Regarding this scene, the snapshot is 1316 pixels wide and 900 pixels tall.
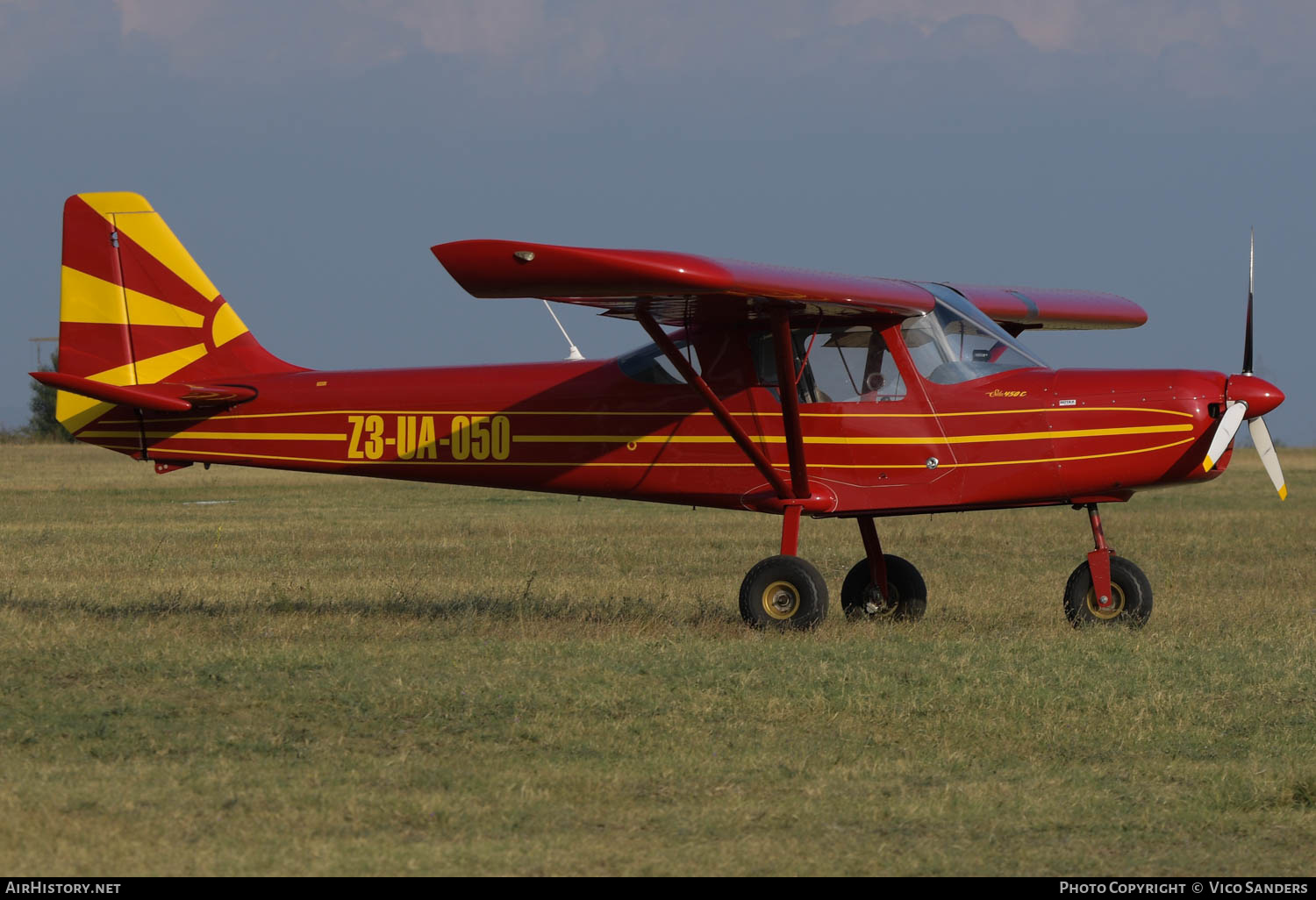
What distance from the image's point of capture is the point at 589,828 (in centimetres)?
615

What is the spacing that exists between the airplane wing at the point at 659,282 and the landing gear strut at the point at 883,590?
2234 mm

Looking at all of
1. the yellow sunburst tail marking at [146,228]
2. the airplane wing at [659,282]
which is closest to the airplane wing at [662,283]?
the airplane wing at [659,282]

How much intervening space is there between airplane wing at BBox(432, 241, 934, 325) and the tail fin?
13.1 ft

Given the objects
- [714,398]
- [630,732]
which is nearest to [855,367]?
→ [714,398]

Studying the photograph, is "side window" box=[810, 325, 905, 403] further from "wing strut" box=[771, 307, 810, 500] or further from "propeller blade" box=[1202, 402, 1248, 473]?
"propeller blade" box=[1202, 402, 1248, 473]

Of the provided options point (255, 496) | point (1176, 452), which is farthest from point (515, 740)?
point (255, 496)

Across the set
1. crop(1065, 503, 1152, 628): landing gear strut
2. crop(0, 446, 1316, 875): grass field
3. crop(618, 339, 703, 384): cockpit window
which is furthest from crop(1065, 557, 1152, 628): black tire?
crop(618, 339, 703, 384): cockpit window

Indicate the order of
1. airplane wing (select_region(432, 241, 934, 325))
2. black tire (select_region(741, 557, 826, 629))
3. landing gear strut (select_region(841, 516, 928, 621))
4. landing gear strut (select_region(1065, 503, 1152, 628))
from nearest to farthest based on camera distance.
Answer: airplane wing (select_region(432, 241, 934, 325)) < black tire (select_region(741, 557, 826, 629)) < landing gear strut (select_region(1065, 503, 1152, 628)) < landing gear strut (select_region(841, 516, 928, 621))

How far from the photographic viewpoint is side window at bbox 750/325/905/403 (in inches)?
453

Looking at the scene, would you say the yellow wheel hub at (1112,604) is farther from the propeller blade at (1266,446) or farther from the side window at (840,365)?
the side window at (840,365)

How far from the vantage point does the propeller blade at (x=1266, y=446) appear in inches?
434

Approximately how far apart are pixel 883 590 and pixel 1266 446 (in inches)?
124

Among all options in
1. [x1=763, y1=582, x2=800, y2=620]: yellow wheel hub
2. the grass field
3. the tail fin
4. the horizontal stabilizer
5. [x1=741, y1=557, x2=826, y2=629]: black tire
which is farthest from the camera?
the tail fin

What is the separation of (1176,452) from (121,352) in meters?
8.62
